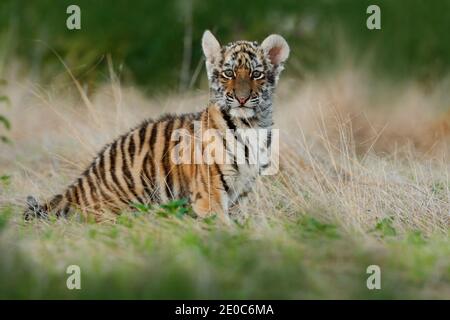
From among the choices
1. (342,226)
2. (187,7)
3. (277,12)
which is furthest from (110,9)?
(342,226)

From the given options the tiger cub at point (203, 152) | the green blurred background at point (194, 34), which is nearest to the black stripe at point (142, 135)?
the tiger cub at point (203, 152)

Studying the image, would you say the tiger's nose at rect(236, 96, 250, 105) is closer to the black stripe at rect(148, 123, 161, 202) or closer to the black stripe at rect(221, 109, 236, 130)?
the black stripe at rect(221, 109, 236, 130)

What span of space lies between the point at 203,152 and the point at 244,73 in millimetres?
811

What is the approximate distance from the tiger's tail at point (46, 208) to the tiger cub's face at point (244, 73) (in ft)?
5.93

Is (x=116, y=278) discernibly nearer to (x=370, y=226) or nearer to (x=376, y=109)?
(x=370, y=226)

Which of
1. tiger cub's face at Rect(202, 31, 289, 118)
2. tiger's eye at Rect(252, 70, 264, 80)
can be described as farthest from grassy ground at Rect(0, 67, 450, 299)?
tiger's eye at Rect(252, 70, 264, 80)

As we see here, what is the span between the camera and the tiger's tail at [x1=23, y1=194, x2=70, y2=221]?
8.83 meters

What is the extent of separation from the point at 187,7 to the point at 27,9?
3.13m

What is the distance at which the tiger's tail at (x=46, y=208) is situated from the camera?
8.83 m

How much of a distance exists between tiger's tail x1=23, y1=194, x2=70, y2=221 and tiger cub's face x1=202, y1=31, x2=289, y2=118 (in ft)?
5.93

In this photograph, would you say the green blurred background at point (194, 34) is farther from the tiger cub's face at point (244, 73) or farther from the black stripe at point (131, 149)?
the tiger cub's face at point (244, 73)

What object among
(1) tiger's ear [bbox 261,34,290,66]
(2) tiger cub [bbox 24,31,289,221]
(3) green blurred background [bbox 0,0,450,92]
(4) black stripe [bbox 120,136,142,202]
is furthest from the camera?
(3) green blurred background [bbox 0,0,450,92]

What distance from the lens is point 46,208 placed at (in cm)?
907

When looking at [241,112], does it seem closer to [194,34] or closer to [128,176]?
[128,176]
